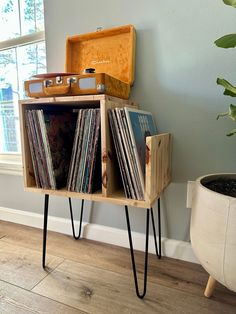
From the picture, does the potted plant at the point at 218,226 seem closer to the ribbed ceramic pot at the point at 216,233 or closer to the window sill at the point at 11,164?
the ribbed ceramic pot at the point at 216,233

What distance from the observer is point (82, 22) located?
1141mm

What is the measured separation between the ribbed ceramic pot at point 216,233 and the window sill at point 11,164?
1193mm

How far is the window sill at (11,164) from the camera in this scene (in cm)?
148

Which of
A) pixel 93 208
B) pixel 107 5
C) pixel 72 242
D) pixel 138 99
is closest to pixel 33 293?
pixel 72 242

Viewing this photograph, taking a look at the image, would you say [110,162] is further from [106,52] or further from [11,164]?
[11,164]

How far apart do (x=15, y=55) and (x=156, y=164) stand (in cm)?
131

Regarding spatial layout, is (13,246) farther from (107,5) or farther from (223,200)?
(107,5)

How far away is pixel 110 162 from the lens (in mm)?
810

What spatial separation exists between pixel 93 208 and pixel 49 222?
0.36 metres

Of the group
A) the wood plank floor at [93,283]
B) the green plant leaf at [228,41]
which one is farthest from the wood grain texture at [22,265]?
the green plant leaf at [228,41]

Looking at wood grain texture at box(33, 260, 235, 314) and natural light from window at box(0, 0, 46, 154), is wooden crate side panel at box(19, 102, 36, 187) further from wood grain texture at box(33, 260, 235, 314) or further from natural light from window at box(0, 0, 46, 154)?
natural light from window at box(0, 0, 46, 154)

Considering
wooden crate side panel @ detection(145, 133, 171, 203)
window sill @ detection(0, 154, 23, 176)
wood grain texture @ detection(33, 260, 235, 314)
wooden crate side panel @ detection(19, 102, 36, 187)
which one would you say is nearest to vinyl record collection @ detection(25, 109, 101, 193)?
wooden crate side panel @ detection(19, 102, 36, 187)

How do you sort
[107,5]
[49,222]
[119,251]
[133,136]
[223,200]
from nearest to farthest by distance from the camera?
[223,200] → [133,136] → [107,5] → [119,251] → [49,222]

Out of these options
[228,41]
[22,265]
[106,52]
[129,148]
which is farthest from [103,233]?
[228,41]
